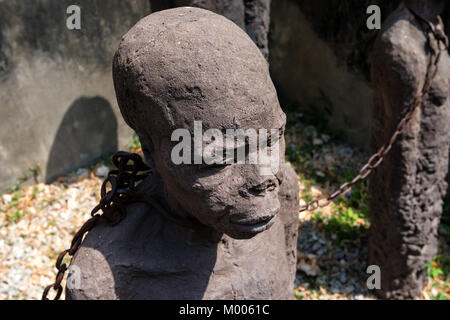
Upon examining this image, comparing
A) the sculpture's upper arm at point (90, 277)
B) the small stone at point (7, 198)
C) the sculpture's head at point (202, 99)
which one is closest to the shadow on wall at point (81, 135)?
the small stone at point (7, 198)

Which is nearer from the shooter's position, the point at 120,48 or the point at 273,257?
the point at 120,48

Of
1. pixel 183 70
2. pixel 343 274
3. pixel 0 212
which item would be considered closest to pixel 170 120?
pixel 183 70

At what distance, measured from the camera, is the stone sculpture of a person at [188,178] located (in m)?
1.20

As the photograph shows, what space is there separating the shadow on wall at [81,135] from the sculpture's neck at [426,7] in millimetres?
2766

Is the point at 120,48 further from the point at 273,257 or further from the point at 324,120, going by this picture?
the point at 324,120

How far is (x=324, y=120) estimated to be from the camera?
203 inches

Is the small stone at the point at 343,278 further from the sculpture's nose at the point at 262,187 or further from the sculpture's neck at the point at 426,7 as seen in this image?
the sculpture's nose at the point at 262,187

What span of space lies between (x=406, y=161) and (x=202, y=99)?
1991 millimetres

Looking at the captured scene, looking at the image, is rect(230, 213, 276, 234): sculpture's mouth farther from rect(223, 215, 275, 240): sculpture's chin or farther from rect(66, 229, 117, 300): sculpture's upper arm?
rect(66, 229, 117, 300): sculpture's upper arm
